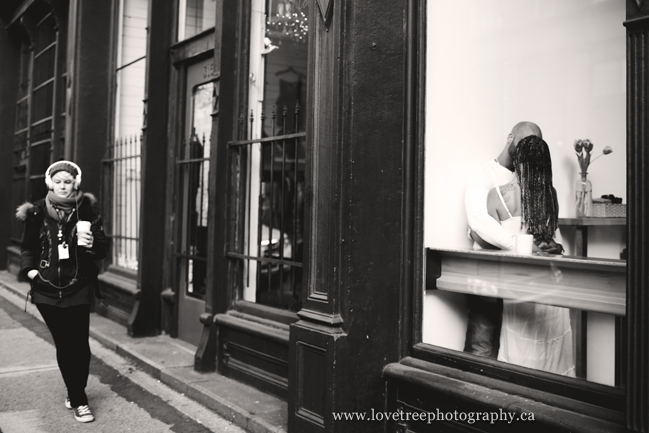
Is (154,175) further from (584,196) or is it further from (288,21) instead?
(584,196)

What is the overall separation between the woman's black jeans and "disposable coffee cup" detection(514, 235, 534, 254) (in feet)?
10.5

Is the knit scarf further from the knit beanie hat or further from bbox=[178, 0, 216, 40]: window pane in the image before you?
bbox=[178, 0, 216, 40]: window pane

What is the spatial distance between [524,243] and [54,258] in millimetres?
3358

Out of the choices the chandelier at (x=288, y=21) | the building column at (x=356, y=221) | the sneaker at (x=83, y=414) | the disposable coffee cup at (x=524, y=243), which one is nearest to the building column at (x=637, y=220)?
the disposable coffee cup at (x=524, y=243)

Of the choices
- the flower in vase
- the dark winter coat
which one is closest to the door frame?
the dark winter coat

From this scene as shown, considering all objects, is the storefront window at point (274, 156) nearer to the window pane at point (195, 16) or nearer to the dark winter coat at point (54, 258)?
the window pane at point (195, 16)

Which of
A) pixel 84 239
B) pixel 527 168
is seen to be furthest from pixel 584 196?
pixel 84 239

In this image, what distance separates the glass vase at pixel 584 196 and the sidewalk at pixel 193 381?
244 cm

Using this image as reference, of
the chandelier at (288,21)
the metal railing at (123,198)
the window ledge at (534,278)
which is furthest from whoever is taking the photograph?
the metal railing at (123,198)

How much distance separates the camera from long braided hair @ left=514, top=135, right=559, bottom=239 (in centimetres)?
397

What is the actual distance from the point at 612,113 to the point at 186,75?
529cm

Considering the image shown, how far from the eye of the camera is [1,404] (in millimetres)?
5176

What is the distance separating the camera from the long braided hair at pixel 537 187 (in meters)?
3.97

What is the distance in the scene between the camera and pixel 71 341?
4.86 m
